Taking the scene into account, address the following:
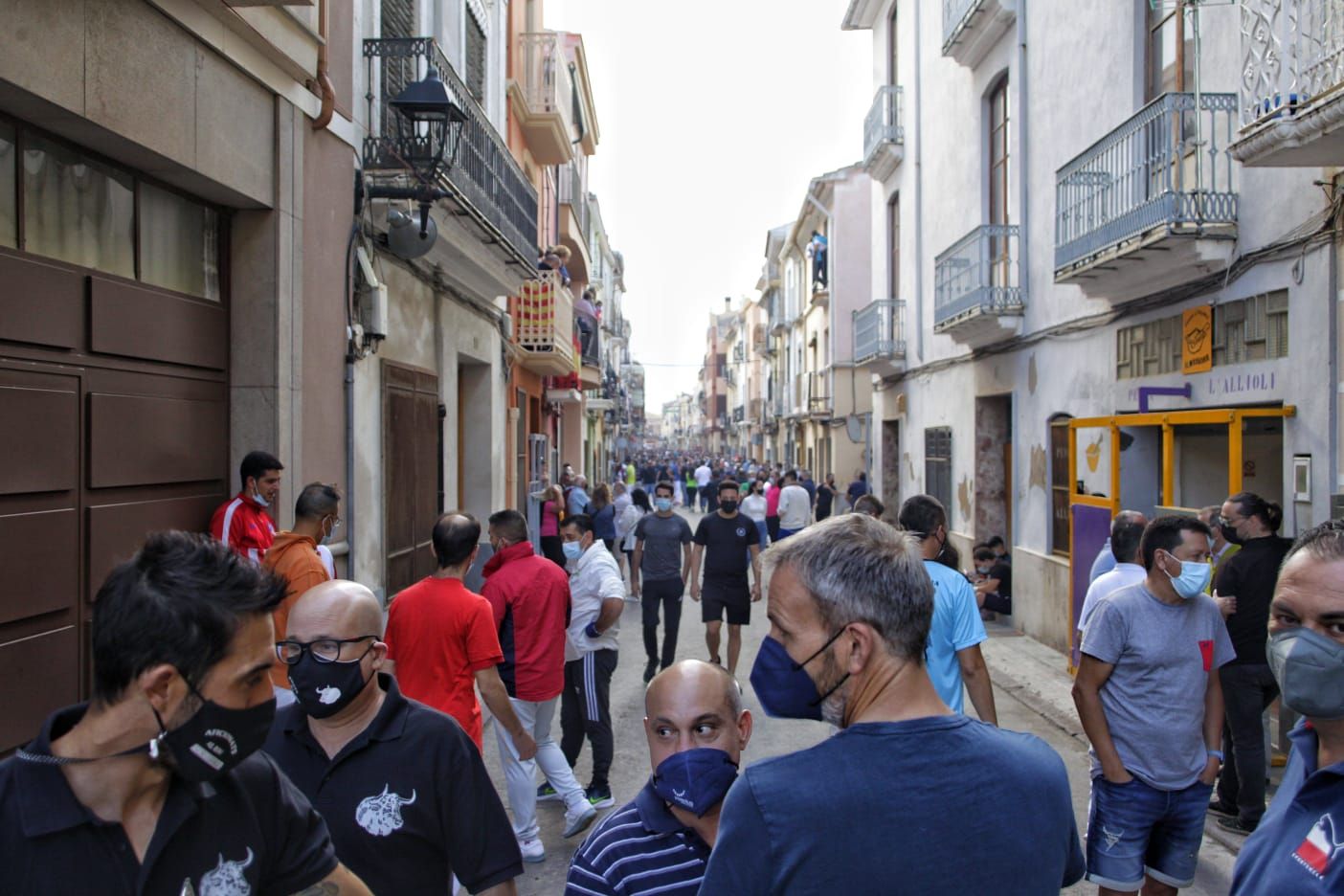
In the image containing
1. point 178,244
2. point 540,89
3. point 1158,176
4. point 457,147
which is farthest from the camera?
point 540,89

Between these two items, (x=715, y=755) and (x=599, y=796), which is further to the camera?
(x=599, y=796)

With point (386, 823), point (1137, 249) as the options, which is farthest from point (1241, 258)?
point (386, 823)

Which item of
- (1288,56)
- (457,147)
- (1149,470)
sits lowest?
(1149,470)

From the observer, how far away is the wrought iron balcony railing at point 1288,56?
18.7 feet

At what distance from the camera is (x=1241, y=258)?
24.5ft

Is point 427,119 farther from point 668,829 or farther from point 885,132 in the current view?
point 885,132

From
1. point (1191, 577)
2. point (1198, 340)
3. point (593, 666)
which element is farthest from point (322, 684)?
point (1198, 340)

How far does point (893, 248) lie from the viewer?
784 inches

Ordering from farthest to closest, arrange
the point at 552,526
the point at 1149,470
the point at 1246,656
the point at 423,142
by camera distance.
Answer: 1. the point at 552,526
2. the point at 1149,470
3. the point at 423,142
4. the point at 1246,656

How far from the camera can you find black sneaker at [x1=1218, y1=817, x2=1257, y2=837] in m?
5.53

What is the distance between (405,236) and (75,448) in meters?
3.90

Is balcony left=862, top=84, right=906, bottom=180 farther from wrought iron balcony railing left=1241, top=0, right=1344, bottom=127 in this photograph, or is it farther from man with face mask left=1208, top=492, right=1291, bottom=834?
man with face mask left=1208, top=492, right=1291, bottom=834

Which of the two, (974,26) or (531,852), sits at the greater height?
(974,26)

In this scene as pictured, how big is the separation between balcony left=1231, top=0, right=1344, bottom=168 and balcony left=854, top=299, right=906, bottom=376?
39.3 feet
